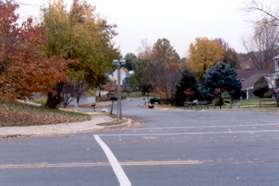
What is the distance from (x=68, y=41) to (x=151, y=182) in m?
27.8

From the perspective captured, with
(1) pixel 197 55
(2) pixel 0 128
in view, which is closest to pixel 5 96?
(2) pixel 0 128

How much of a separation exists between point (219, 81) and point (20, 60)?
4804cm

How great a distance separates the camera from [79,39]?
Answer: 116 ft

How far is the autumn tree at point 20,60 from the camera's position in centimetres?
2589

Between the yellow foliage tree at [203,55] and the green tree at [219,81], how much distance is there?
16.8 metres

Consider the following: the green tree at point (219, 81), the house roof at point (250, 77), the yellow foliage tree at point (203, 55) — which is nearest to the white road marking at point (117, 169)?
the green tree at point (219, 81)

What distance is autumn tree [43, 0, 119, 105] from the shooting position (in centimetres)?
3538

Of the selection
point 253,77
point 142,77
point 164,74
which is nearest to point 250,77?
point 253,77

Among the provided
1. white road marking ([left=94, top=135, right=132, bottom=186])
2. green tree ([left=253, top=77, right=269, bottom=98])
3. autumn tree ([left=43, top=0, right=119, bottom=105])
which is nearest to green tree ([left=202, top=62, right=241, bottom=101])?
green tree ([left=253, top=77, right=269, bottom=98])

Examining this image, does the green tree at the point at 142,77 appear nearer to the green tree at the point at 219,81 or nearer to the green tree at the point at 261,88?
the green tree at the point at 219,81

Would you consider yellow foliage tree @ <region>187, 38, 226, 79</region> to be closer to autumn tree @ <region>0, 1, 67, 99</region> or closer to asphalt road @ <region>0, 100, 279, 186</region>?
autumn tree @ <region>0, 1, 67, 99</region>

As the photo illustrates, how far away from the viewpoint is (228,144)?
14.0 meters

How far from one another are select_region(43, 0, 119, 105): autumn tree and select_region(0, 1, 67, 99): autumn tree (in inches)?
291

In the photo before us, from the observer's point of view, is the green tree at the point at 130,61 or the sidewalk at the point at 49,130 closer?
the sidewalk at the point at 49,130
